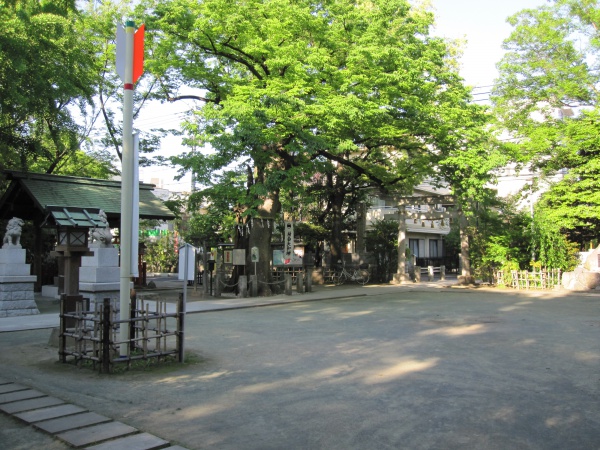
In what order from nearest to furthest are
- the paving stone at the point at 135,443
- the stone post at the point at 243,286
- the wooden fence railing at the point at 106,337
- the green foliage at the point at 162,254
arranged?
the paving stone at the point at 135,443 < the wooden fence railing at the point at 106,337 < the stone post at the point at 243,286 < the green foliage at the point at 162,254

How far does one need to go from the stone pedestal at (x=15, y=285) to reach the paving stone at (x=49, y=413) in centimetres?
1099

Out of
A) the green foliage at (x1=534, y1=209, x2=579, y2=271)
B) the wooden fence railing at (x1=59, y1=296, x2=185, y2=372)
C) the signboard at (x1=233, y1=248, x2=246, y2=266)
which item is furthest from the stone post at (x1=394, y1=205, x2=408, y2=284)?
the wooden fence railing at (x1=59, y1=296, x2=185, y2=372)

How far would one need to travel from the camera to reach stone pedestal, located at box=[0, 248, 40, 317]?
15453 mm

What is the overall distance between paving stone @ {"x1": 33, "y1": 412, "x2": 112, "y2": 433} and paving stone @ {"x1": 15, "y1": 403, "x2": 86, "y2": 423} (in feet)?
0.40

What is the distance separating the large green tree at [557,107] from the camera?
25.7 meters

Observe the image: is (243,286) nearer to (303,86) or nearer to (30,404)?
(303,86)

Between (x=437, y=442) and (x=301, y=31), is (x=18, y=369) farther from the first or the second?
(x=301, y=31)

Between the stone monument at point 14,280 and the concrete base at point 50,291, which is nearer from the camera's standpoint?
the stone monument at point 14,280

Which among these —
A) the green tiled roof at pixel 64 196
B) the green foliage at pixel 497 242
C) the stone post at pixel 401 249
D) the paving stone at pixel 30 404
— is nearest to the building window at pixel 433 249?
the stone post at pixel 401 249

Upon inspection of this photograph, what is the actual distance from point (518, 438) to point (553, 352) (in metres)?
5.30

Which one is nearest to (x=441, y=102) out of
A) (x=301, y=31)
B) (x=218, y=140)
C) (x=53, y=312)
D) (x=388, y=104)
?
(x=388, y=104)

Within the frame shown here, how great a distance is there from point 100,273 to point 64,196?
38.3ft

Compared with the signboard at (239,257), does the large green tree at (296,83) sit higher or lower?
higher

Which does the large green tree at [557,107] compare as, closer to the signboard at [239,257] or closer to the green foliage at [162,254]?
the signboard at [239,257]
